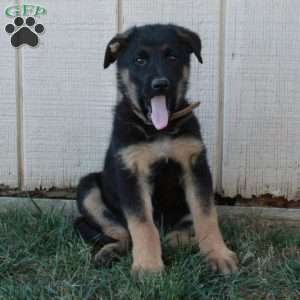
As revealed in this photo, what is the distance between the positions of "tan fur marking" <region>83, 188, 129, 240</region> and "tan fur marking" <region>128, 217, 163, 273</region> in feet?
1.08

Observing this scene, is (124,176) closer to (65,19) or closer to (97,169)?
(97,169)

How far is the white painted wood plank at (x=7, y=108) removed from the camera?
155 inches

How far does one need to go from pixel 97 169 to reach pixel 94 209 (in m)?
0.54

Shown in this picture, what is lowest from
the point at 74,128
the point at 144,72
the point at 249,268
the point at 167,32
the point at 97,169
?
the point at 249,268

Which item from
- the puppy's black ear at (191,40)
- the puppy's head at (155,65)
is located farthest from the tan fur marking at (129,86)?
the puppy's black ear at (191,40)

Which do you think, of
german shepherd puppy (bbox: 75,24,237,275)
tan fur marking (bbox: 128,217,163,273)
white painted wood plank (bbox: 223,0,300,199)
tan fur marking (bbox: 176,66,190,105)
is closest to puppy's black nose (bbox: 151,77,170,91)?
german shepherd puppy (bbox: 75,24,237,275)

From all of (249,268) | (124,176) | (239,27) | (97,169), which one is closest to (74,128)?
(97,169)

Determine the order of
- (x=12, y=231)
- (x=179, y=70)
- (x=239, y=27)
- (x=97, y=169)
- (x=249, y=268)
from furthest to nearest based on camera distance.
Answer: (x=97, y=169) < (x=239, y=27) < (x=12, y=231) < (x=179, y=70) < (x=249, y=268)

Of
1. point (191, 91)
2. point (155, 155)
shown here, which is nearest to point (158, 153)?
point (155, 155)

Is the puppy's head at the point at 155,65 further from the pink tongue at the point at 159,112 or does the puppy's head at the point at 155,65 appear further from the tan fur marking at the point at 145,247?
the tan fur marking at the point at 145,247

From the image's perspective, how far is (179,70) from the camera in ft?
10.6

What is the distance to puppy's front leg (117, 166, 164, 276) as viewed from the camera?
2926mm

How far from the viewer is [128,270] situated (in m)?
2.96

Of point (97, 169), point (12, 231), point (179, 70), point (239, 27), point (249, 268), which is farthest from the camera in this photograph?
point (97, 169)
